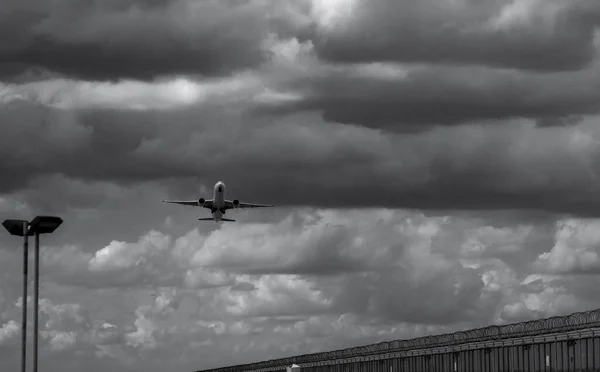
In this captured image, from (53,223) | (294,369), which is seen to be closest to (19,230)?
(53,223)

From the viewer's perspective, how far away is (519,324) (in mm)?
138000

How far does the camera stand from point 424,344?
176625 mm

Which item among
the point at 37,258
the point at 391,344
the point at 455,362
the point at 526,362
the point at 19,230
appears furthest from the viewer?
the point at 391,344

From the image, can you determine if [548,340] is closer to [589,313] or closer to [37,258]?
[589,313]

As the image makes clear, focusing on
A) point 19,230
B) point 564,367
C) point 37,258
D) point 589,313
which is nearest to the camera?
point 37,258

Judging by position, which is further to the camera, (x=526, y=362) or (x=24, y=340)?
(x=526, y=362)

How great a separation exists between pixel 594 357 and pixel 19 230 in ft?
227

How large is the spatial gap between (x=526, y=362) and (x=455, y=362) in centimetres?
2721

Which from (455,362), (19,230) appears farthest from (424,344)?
(19,230)

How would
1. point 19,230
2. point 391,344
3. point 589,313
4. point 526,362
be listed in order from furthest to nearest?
point 391,344, point 526,362, point 589,313, point 19,230

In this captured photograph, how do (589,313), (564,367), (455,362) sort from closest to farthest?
(589,313) < (564,367) < (455,362)

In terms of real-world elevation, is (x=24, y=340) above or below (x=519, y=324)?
below

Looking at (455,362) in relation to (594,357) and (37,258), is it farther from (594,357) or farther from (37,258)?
(37,258)

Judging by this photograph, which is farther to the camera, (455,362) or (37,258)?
(455,362)
